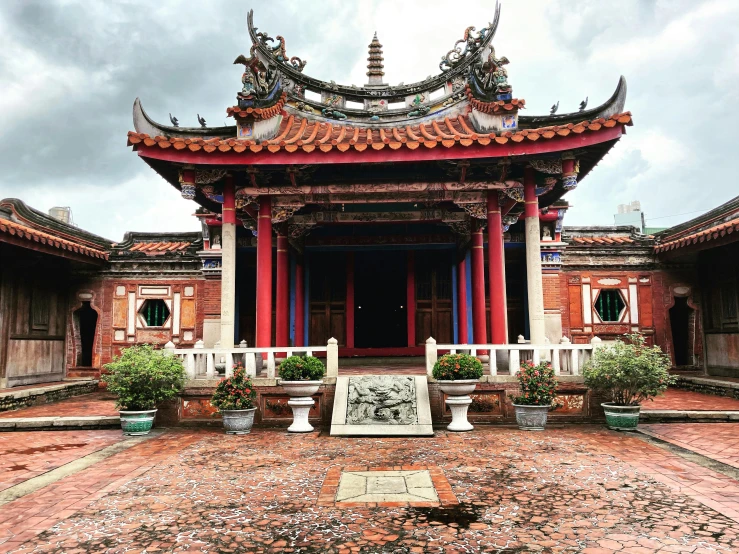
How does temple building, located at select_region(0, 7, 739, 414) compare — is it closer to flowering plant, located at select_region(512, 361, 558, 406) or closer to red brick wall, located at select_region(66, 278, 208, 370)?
red brick wall, located at select_region(66, 278, 208, 370)

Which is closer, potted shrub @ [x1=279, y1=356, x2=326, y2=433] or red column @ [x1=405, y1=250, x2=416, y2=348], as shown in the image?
potted shrub @ [x1=279, y1=356, x2=326, y2=433]

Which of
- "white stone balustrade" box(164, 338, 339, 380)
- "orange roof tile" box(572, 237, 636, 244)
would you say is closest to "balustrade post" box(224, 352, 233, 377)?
"white stone balustrade" box(164, 338, 339, 380)

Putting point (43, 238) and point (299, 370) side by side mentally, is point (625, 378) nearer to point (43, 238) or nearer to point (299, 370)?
point (299, 370)

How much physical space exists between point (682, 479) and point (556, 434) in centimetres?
255

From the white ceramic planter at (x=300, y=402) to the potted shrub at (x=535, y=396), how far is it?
3402mm

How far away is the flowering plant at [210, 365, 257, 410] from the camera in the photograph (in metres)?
8.45

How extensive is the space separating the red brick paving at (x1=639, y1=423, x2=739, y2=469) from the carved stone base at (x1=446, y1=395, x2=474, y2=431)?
2.88m

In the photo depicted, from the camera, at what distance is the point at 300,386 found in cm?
855

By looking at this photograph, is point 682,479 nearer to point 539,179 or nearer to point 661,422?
point 661,422

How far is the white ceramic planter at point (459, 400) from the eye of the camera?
8.46 metres

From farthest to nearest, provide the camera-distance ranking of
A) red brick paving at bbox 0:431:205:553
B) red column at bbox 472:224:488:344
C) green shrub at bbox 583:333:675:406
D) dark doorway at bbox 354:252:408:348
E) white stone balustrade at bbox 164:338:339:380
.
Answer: dark doorway at bbox 354:252:408:348
red column at bbox 472:224:488:344
white stone balustrade at bbox 164:338:339:380
green shrub at bbox 583:333:675:406
red brick paving at bbox 0:431:205:553

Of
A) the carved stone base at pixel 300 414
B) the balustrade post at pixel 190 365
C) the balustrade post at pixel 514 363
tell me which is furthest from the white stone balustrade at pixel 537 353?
the balustrade post at pixel 190 365

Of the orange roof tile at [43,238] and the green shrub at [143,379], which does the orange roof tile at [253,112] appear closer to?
the green shrub at [143,379]

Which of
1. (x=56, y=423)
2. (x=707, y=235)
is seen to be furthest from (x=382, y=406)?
(x=707, y=235)
